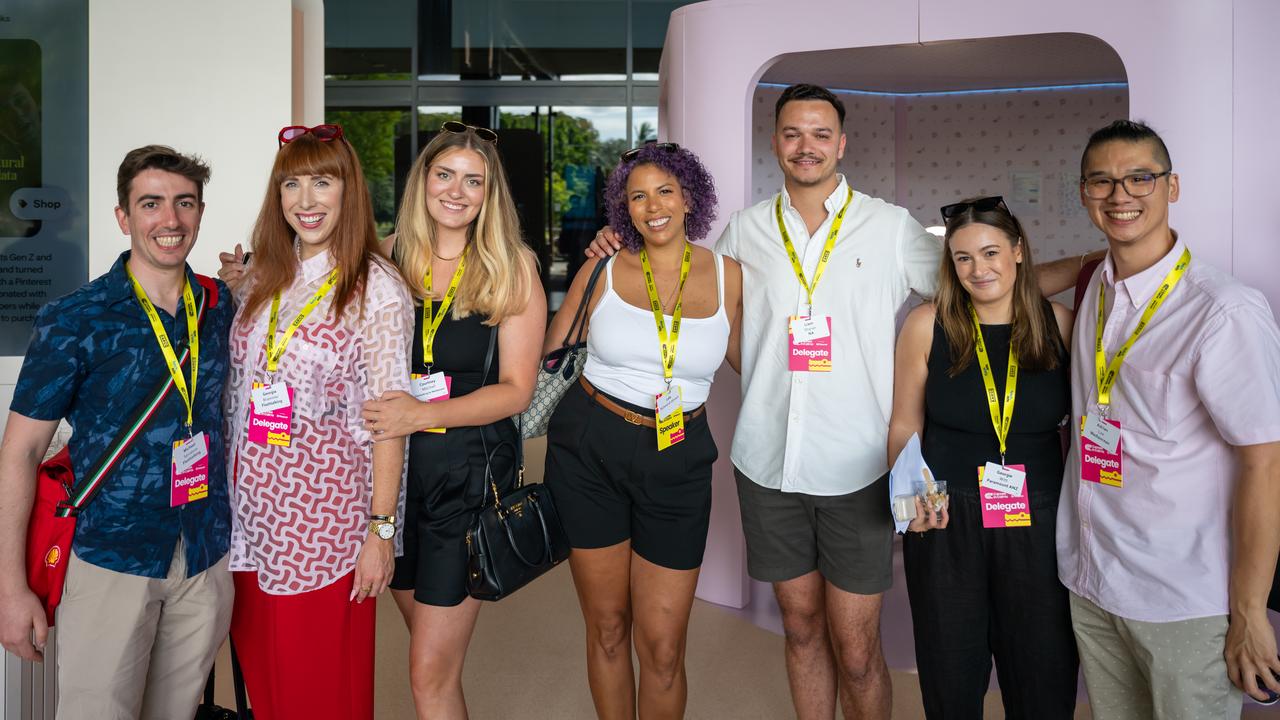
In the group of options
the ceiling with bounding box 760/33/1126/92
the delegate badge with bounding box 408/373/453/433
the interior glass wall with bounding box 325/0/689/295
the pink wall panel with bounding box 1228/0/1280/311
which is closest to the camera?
the delegate badge with bounding box 408/373/453/433

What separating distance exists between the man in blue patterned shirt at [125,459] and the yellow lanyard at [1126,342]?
2.10 meters

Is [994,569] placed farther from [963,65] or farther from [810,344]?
[963,65]

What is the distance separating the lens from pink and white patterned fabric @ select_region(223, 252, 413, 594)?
80.7 inches

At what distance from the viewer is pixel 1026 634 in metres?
2.22

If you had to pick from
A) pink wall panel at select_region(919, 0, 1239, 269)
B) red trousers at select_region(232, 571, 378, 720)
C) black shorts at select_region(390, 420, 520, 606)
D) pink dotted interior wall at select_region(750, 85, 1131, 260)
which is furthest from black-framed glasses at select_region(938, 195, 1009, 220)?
pink dotted interior wall at select_region(750, 85, 1131, 260)

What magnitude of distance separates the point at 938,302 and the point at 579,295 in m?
1.03

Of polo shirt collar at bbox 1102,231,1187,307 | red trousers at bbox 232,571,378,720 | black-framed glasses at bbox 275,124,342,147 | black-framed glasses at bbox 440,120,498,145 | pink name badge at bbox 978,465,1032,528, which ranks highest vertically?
black-framed glasses at bbox 440,120,498,145

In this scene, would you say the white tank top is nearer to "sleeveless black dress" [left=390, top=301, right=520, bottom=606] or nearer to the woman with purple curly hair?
the woman with purple curly hair

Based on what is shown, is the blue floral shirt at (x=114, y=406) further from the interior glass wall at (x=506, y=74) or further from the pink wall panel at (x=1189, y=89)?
the interior glass wall at (x=506, y=74)

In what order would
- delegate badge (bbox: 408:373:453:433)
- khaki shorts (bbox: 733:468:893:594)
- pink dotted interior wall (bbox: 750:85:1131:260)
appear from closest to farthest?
delegate badge (bbox: 408:373:453:433) → khaki shorts (bbox: 733:468:893:594) → pink dotted interior wall (bbox: 750:85:1131:260)

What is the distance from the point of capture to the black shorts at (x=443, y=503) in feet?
7.48

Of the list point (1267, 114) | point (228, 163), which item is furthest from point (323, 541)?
point (1267, 114)

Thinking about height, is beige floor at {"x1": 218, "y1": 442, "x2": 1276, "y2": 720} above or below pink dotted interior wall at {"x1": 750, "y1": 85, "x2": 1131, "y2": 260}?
below

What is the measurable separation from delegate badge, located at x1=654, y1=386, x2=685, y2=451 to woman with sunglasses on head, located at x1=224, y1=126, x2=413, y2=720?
0.69 metres
